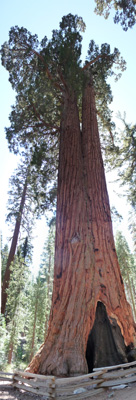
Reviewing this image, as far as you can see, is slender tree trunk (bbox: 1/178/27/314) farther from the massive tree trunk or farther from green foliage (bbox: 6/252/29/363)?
the massive tree trunk

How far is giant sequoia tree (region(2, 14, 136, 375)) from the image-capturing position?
115 inches

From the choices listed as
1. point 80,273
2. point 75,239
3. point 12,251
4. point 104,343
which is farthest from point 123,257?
point 104,343

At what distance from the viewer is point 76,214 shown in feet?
12.9

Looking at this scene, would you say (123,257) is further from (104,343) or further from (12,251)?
(104,343)

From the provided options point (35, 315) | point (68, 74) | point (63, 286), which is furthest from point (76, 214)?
point (35, 315)

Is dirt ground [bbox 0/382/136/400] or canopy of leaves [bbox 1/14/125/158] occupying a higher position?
canopy of leaves [bbox 1/14/125/158]

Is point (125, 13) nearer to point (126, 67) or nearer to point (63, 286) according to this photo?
point (126, 67)

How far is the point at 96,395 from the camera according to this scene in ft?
6.73

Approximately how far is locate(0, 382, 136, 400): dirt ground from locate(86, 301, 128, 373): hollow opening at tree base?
0.78 metres

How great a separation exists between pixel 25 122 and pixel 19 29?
251 cm

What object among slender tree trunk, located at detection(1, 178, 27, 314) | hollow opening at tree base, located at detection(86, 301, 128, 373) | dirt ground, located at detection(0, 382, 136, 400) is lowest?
dirt ground, located at detection(0, 382, 136, 400)

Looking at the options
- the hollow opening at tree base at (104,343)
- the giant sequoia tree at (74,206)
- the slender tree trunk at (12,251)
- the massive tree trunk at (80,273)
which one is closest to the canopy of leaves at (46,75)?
the giant sequoia tree at (74,206)

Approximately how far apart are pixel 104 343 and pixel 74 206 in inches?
77.7

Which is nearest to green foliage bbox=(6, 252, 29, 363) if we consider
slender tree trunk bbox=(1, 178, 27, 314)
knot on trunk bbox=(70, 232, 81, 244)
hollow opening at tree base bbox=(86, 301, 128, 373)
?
slender tree trunk bbox=(1, 178, 27, 314)
